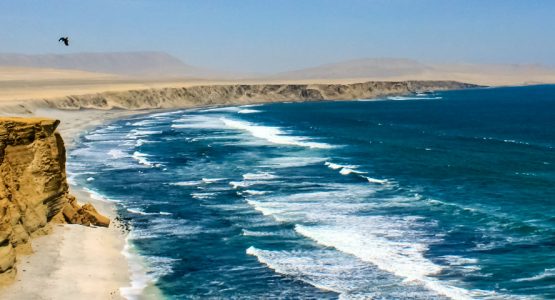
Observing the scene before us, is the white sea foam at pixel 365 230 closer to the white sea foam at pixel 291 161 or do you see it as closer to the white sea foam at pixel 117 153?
the white sea foam at pixel 291 161

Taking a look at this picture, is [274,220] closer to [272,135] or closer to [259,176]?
[259,176]

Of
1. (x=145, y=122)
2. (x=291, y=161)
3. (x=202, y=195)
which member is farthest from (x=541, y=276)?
(x=145, y=122)

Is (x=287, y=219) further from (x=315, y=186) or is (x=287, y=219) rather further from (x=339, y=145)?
(x=339, y=145)

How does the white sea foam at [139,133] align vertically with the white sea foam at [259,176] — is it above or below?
above

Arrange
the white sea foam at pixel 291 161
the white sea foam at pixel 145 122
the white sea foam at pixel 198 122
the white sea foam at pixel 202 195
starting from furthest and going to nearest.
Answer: the white sea foam at pixel 145 122, the white sea foam at pixel 198 122, the white sea foam at pixel 291 161, the white sea foam at pixel 202 195

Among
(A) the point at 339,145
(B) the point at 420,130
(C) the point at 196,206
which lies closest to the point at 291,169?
(C) the point at 196,206

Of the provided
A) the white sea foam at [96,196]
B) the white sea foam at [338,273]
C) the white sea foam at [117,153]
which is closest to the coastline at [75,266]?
the white sea foam at [96,196]

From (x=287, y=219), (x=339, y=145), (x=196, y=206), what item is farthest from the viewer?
(x=339, y=145)
